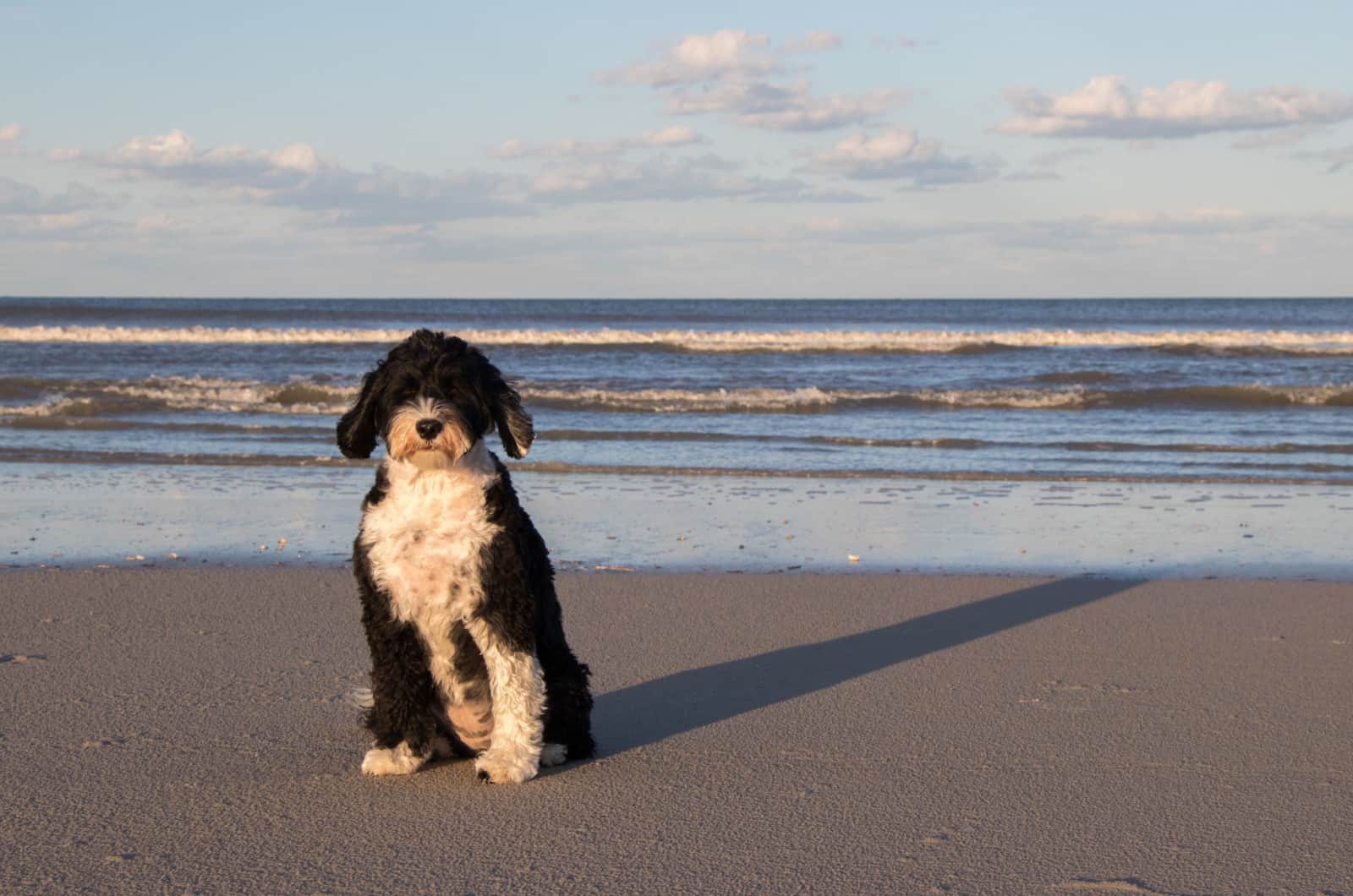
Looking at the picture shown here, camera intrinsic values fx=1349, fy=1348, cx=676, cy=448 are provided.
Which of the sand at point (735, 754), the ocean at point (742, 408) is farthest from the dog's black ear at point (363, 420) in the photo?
the ocean at point (742, 408)

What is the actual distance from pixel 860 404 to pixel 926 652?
15.5 metres

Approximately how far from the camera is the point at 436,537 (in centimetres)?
404

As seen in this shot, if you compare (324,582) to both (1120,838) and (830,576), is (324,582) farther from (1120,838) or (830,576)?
(1120,838)

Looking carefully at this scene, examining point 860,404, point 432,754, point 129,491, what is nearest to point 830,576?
point 432,754

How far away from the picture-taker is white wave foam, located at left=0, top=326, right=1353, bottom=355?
116 ft

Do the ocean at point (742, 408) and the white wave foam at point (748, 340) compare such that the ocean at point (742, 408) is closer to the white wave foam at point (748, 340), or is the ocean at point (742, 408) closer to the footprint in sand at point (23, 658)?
the white wave foam at point (748, 340)

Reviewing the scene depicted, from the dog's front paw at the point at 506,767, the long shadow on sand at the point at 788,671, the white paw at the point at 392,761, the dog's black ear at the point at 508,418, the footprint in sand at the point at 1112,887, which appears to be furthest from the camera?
the long shadow on sand at the point at 788,671

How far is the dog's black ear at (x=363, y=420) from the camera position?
4.04 m

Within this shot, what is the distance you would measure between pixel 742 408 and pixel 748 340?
1713 centimetres

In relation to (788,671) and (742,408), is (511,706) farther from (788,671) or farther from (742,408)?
(742,408)

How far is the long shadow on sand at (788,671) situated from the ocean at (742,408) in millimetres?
3667

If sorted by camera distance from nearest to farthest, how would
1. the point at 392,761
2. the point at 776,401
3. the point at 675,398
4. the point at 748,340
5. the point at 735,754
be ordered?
the point at 392,761 → the point at 735,754 → the point at 776,401 → the point at 675,398 → the point at 748,340

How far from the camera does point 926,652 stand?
6207 mm

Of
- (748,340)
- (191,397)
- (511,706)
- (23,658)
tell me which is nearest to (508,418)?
(511,706)
